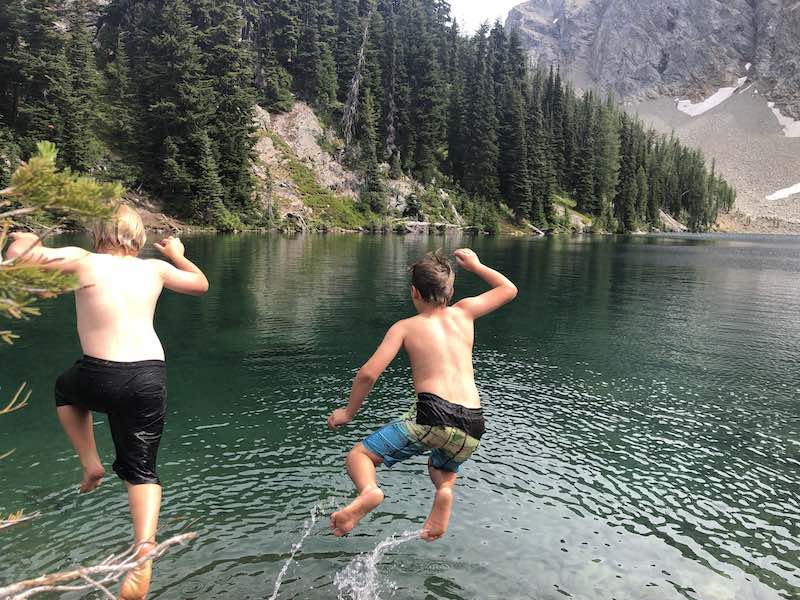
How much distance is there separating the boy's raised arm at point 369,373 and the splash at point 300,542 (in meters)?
2.08

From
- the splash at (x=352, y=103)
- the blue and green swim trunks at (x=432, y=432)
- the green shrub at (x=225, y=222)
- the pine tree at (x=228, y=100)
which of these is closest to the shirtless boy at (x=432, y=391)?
the blue and green swim trunks at (x=432, y=432)

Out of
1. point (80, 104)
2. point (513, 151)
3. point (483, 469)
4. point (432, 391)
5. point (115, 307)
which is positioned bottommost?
point (483, 469)

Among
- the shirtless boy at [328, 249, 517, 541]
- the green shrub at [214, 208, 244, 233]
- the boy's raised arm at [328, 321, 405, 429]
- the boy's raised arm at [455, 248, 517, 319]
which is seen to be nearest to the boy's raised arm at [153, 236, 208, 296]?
the boy's raised arm at [328, 321, 405, 429]

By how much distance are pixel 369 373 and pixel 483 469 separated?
4975 millimetres

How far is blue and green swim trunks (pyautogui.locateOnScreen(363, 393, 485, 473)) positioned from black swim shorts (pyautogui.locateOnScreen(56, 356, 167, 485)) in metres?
1.83

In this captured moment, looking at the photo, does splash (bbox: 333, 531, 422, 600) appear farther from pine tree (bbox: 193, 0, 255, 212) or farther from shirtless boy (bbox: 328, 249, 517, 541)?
Result: pine tree (bbox: 193, 0, 255, 212)

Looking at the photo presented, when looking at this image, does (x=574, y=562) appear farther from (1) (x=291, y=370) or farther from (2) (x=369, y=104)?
(2) (x=369, y=104)

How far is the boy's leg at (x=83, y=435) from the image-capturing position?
489 centimetres

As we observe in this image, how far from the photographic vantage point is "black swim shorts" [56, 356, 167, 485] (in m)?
4.42

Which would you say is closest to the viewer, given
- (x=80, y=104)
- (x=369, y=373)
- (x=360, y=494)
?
(x=360, y=494)

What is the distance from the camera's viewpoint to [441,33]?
12950 cm

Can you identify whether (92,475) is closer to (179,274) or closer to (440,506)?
(179,274)

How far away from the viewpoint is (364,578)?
6098 mm

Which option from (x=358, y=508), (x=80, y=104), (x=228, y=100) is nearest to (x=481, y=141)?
(x=228, y=100)
